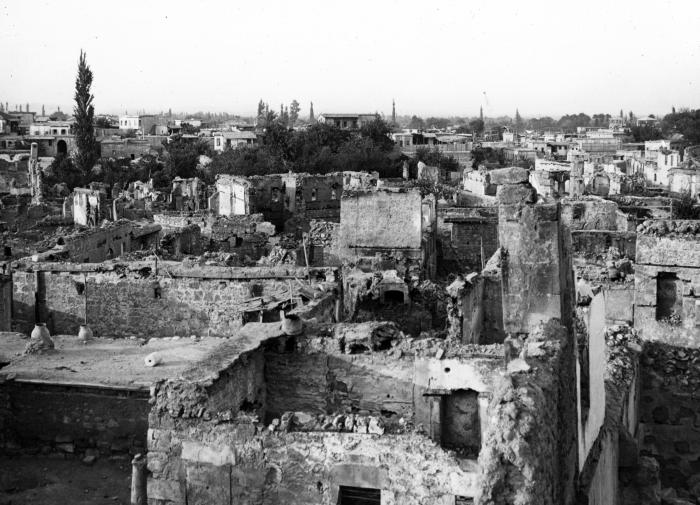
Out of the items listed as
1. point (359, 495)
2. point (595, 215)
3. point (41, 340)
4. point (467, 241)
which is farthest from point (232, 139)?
point (359, 495)

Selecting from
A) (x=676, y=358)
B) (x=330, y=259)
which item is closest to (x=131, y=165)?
(x=330, y=259)

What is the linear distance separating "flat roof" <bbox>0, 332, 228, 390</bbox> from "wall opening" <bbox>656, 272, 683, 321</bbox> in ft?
26.8

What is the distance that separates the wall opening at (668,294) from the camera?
17.1 m

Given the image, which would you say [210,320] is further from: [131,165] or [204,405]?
[131,165]

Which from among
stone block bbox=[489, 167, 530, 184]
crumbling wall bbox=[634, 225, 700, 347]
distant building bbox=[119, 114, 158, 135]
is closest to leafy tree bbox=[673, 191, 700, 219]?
crumbling wall bbox=[634, 225, 700, 347]

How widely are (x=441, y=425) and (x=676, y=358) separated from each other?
6233 millimetres

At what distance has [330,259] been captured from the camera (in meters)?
24.1

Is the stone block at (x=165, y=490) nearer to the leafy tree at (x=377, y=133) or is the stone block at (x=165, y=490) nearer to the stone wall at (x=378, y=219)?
the stone wall at (x=378, y=219)

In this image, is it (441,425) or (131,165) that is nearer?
(441,425)

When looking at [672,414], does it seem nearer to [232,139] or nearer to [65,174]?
[65,174]

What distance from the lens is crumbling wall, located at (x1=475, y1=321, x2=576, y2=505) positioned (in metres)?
5.74

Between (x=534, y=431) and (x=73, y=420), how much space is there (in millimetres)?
7660

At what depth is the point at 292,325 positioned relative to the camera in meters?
9.98

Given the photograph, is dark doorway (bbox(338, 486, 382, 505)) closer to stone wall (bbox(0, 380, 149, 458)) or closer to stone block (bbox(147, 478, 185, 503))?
stone block (bbox(147, 478, 185, 503))
